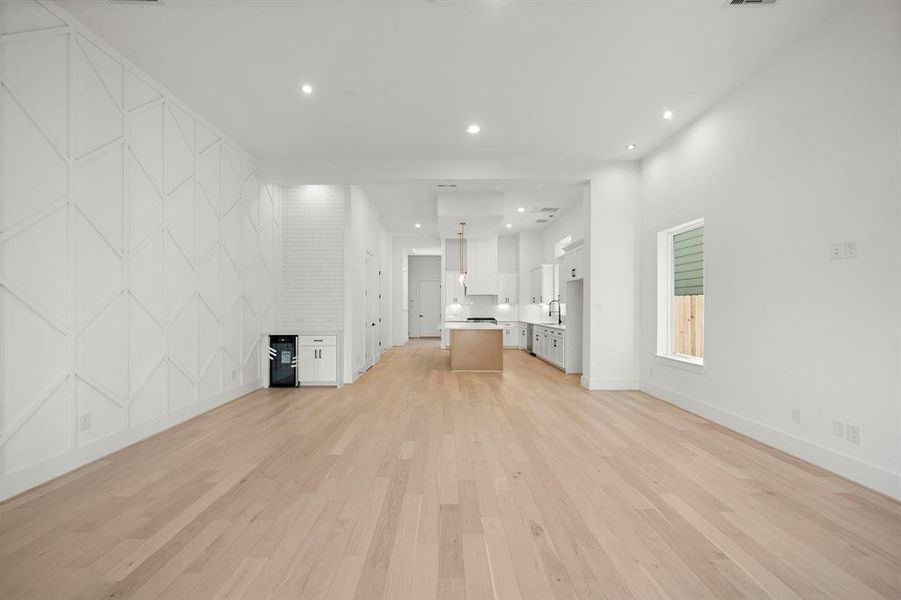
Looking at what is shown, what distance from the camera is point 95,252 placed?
3240 mm

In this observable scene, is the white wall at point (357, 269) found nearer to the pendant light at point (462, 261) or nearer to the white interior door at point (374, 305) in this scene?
the white interior door at point (374, 305)

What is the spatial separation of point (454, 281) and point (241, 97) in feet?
25.6

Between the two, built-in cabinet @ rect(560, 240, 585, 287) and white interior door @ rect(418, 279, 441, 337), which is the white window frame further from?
white interior door @ rect(418, 279, 441, 337)

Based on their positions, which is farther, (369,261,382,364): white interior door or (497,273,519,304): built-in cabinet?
(497,273,519,304): built-in cabinet

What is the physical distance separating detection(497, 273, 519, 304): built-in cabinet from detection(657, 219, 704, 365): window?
20.8ft

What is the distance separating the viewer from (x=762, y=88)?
3.73 m

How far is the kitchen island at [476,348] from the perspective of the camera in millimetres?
7867

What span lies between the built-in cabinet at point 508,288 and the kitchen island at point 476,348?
13.1ft

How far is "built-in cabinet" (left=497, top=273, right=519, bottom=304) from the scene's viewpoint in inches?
465

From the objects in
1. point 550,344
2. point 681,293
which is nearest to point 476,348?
point 550,344

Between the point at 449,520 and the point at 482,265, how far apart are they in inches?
378

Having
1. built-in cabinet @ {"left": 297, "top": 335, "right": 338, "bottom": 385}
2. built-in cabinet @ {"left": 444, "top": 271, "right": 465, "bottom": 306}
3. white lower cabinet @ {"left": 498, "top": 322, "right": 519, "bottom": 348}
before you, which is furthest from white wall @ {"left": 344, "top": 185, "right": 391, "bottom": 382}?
white lower cabinet @ {"left": 498, "top": 322, "right": 519, "bottom": 348}

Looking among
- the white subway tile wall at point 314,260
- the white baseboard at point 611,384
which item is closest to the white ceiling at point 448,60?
the white subway tile wall at point 314,260

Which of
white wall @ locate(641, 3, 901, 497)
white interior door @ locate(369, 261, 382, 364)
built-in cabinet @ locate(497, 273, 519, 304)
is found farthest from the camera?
built-in cabinet @ locate(497, 273, 519, 304)
